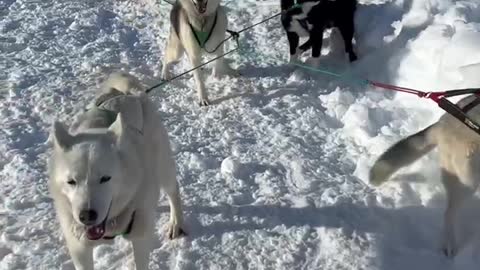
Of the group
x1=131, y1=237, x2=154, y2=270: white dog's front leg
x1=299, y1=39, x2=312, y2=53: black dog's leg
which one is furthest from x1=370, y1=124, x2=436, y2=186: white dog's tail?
x1=299, y1=39, x2=312, y2=53: black dog's leg

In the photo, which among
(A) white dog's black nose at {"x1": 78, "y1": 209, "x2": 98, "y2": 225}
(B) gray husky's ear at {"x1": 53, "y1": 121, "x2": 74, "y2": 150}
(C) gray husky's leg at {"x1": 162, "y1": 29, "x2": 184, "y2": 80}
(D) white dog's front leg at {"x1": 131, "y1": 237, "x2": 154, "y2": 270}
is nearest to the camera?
(A) white dog's black nose at {"x1": 78, "y1": 209, "x2": 98, "y2": 225}

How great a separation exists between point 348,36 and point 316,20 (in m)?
0.38

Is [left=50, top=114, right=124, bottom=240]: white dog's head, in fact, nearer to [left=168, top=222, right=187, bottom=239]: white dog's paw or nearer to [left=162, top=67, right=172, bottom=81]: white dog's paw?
[left=168, top=222, right=187, bottom=239]: white dog's paw

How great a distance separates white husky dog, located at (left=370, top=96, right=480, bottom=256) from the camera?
3.29m

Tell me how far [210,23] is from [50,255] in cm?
246

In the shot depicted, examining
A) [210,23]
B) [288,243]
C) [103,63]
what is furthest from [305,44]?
[288,243]

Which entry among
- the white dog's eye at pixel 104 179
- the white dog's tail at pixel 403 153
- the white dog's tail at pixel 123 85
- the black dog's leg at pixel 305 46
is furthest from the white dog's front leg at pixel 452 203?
the black dog's leg at pixel 305 46

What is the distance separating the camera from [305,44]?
593 centimetres

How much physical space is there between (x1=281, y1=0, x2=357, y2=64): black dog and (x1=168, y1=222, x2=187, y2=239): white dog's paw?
8.19 ft

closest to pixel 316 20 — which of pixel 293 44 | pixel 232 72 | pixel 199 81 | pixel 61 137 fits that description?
pixel 293 44

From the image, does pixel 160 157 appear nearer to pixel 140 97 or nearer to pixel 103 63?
pixel 140 97

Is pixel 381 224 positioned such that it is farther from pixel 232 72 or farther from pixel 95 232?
pixel 232 72

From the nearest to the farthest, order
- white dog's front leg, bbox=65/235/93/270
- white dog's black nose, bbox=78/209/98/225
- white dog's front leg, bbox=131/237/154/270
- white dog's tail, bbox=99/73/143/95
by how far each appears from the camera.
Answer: white dog's black nose, bbox=78/209/98/225 < white dog's front leg, bbox=65/235/93/270 < white dog's front leg, bbox=131/237/154/270 < white dog's tail, bbox=99/73/143/95

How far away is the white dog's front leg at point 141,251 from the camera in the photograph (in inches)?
119
